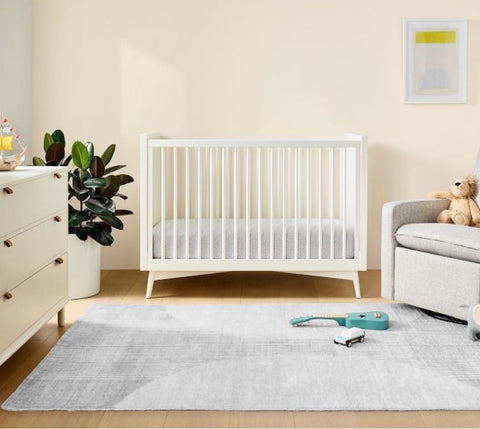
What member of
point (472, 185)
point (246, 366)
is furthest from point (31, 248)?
point (472, 185)

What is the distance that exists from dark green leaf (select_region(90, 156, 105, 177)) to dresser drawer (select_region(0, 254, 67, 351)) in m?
0.68

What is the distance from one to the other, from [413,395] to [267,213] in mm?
2256

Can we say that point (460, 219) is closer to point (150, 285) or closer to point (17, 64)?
point (150, 285)

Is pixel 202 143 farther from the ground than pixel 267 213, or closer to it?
farther from the ground

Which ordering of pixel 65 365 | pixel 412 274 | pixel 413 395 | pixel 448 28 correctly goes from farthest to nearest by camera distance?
pixel 448 28, pixel 412 274, pixel 65 365, pixel 413 395

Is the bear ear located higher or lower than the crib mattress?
higher

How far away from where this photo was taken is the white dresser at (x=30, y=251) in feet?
8.04

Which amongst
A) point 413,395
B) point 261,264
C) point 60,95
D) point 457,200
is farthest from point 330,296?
point 60,95

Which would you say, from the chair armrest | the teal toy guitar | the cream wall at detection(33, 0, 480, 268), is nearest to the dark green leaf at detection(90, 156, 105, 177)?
the cream wall at detection(33, 0, 480, 268)

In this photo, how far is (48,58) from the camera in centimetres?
438

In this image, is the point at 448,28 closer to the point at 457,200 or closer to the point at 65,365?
the point at 457,200

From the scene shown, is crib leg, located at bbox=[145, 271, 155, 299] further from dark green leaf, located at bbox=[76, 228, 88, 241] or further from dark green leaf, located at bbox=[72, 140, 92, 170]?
dark green leaf, located at bbox=[72, 140, 92, 170]

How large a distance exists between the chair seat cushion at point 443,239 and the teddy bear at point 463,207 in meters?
0.17

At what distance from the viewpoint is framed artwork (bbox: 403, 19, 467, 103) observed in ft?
14.1
